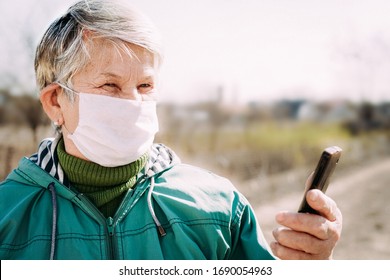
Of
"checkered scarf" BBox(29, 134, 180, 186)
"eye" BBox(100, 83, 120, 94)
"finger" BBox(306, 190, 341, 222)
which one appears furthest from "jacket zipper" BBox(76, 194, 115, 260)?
"finger" BBox(306, 190, 341, 222)

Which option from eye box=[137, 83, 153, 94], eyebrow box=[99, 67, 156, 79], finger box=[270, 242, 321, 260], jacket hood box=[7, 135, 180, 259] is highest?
eyebrow box=[99, 67, 156, 79]

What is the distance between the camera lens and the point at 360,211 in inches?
311

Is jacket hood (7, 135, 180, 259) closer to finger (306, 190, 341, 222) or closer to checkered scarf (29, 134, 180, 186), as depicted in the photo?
checkered scarf (29, 134, 180, 186)

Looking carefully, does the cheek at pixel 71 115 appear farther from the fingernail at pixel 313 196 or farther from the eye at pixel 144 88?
the fingernail at pixel 313 196

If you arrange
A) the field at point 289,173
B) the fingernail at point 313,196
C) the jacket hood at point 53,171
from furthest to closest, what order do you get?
1. the field at point 289,173
2. the jacket hood at point 53,171
3. the fingernail at point 313,196

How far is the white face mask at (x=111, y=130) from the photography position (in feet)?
6.91

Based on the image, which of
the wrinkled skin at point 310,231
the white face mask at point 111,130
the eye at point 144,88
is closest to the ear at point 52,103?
the white face mask at point 111,130

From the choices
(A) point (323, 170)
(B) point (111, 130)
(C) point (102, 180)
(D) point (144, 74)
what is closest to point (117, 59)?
(D) point (144, 74)

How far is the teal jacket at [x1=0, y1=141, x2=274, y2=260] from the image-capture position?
197 centimetres

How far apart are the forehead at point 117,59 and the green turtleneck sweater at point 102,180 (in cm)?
36

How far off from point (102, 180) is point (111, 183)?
1.4 inches

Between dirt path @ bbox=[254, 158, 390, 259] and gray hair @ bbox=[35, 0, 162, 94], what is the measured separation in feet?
14.9

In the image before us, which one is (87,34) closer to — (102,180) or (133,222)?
(102,180)
